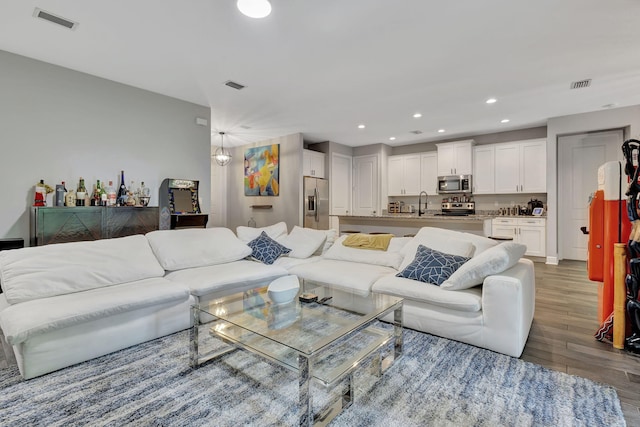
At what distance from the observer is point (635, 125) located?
192 inches

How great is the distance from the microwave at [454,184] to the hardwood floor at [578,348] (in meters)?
3.32

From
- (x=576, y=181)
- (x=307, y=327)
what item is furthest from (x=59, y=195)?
(x=576, y=181)

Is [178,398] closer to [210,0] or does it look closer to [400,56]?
[210,0]

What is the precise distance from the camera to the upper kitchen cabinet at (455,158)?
6.72 m

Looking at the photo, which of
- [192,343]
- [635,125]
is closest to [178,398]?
[192,343]

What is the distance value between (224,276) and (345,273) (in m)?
1.16

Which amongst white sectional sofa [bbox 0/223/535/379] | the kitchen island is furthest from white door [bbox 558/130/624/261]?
white sectional sofa [bbox 0/223/535/379]

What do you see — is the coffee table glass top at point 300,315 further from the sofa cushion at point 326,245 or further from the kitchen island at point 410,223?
the kitchen island at point 410,223

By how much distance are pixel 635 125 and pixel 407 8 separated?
16.5ft

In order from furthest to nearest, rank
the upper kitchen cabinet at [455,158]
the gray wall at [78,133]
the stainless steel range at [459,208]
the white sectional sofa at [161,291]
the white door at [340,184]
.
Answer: the white door at [340,184], the stainless steel range at [459,208], the upper kitchen cabinet at [455,158], the gray wall at [78,133], the white sectional sofa at [161,291]

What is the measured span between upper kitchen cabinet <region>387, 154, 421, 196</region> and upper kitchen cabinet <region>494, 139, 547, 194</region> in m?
1.76

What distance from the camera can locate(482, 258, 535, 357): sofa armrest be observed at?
2.15 metres

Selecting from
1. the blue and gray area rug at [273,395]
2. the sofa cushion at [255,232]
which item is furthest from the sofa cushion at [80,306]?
the sofa cushion at [255,232]

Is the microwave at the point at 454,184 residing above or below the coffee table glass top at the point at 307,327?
above
